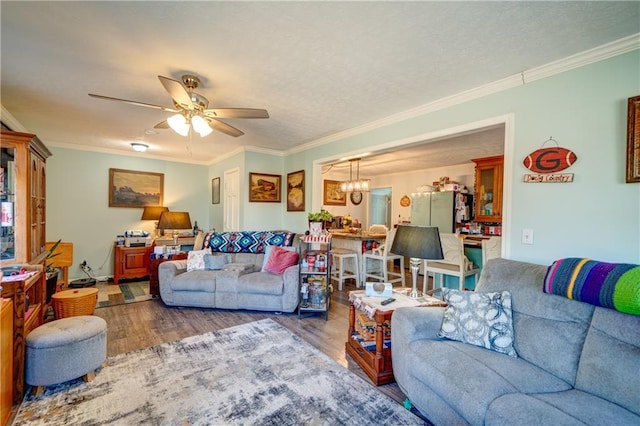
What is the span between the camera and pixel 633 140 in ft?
5.91

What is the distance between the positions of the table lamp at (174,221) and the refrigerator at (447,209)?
16.6 ft

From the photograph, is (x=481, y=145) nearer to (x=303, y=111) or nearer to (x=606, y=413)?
(x=303, y=111)

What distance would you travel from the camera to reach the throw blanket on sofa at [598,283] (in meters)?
1.38

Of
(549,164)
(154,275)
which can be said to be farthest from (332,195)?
(549,164)

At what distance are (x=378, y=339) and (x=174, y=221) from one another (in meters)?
4.49

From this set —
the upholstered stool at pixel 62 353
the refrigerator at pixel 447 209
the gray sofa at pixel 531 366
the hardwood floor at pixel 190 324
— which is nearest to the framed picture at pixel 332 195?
the refrigerator at pixel 447 209

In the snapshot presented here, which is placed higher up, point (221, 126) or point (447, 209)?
point (221, 126)

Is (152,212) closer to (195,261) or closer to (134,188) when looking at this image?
(134,188)

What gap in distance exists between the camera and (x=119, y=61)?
86.3 inches

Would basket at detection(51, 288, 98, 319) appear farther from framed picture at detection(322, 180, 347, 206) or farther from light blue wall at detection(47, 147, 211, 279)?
framed picture at detection(322, 180, 347, 206)

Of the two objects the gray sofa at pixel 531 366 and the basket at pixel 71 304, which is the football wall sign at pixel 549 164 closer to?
the gray sofa at pixel 531 366

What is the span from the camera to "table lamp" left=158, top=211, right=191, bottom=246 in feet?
16.9

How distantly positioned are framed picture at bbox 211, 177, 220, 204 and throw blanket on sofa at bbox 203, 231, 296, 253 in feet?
6.38

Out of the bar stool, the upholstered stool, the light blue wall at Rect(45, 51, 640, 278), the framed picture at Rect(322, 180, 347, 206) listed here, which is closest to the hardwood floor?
the upholstered stool
